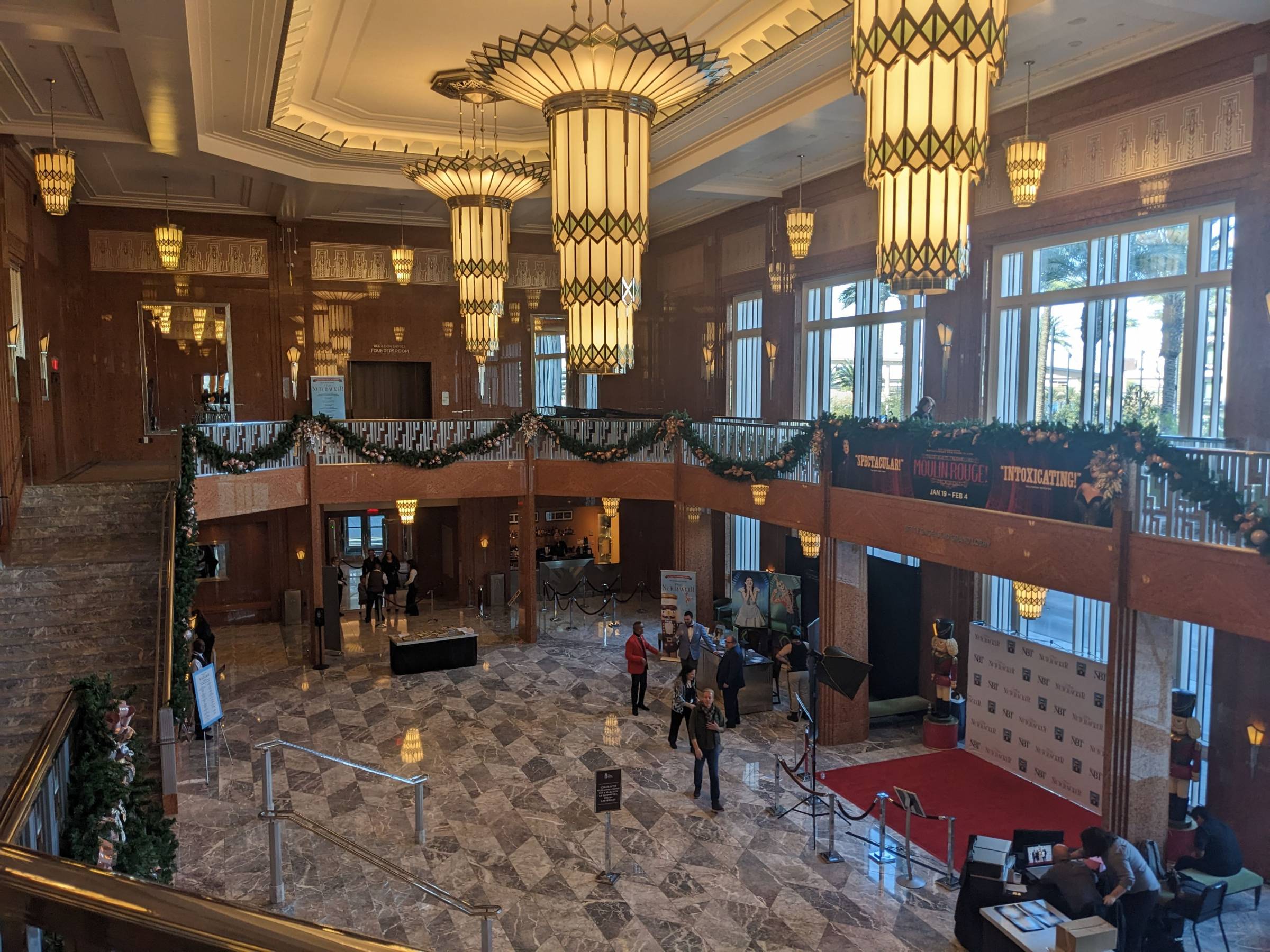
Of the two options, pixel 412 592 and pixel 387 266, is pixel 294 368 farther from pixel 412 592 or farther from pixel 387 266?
pixel 412 592

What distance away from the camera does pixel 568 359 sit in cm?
528

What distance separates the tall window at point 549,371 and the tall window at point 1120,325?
12.7 metres

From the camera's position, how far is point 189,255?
20109 mm

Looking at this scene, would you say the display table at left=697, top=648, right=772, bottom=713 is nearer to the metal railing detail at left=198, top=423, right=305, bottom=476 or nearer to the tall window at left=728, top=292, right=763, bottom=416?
the tall window at left=728, top=292, right=763, bottom=416

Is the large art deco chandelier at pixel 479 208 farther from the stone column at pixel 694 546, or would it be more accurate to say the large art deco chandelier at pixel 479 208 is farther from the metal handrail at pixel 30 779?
the metal handrail at pixel 30 779

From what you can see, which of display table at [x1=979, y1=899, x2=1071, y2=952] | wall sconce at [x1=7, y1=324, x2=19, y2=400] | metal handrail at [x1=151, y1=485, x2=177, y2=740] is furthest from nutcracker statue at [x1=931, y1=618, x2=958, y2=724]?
wall sconce at [x1=7, y1=324, x2=19, y2=400]

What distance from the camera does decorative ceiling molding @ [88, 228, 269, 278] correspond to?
63.8 ft

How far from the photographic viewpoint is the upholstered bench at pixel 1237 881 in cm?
870

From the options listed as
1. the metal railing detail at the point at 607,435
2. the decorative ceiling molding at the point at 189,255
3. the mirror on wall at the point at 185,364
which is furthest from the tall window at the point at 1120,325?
the mirror on wall at the point at 185,364

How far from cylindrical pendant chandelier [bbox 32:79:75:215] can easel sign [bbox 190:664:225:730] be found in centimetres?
619

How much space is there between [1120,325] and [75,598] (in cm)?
1392

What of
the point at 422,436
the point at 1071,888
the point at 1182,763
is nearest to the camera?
the point at 1071,888

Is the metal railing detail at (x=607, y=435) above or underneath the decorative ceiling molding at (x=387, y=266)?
underneath

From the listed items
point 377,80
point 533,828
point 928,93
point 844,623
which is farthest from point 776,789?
point 377,80
